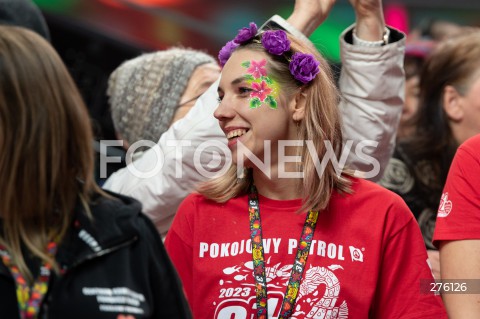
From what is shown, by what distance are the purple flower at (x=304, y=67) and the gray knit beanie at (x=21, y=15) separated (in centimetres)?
83

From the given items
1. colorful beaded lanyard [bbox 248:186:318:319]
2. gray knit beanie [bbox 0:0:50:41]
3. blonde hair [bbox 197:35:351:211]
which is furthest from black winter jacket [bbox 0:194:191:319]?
gray knit beanie [bbox 0:0:50:41]

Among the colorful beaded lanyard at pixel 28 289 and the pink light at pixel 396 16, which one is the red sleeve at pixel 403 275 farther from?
the pink light at pixel 396 16

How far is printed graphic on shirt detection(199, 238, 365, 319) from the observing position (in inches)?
110

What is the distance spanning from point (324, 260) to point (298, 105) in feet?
1.79

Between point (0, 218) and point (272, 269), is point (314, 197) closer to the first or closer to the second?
point (272, 269)

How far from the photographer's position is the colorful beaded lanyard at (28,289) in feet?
6.97

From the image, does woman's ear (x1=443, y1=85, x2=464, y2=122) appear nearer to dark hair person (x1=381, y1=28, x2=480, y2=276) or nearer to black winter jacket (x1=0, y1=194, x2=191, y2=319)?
dark hair person (x1=381, y1=28, x2=480, y2=276)

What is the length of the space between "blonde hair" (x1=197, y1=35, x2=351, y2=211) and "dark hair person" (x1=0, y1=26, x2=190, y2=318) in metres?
0.83

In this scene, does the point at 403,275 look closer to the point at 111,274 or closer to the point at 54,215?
the point at 111,274

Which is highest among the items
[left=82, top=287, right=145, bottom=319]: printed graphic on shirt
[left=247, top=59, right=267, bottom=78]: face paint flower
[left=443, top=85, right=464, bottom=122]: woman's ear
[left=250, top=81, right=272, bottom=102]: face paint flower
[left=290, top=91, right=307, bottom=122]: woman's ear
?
[left=247, top=59, right=267, bottom=78]: face paint flower

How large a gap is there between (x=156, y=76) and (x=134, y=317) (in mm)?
2015

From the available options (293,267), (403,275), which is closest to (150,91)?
(293,267)

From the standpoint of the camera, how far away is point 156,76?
4090mm

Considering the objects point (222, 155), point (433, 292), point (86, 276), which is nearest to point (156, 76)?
point (222, 155)
